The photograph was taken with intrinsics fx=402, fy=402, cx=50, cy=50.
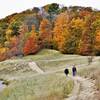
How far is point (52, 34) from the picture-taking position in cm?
→ 11169

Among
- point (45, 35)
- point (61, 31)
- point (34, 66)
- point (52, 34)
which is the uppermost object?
point (61, 31)

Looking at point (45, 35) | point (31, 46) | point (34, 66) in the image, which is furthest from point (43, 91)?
point (45, 35)

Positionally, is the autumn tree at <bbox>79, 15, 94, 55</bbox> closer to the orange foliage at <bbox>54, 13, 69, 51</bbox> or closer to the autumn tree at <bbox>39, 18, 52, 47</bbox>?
the orange foliage at <bbox>54, 13, 69, 51</bbox>

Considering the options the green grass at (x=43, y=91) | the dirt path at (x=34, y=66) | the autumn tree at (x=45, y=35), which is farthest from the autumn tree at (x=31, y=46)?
the green grass at (x=43, y=91)

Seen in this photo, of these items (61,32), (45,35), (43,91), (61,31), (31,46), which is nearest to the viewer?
(43,91)

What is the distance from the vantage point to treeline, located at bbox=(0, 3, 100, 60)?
97.0 m

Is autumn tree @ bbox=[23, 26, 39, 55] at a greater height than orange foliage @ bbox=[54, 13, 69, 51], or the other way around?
orange foliage @ bbox=[54, 13, 69, 51]

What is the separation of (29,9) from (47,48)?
Answer: 4912 centimetres

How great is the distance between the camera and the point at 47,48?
364 feet

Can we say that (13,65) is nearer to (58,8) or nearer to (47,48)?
(47,48)

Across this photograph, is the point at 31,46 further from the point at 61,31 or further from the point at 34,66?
the point at 34,66

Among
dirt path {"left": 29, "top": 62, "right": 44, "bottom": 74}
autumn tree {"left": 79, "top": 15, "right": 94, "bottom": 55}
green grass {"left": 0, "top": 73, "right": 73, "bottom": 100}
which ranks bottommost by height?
dirt path {"left": 29, "top": 62, "right": 44, "bottom": 74}

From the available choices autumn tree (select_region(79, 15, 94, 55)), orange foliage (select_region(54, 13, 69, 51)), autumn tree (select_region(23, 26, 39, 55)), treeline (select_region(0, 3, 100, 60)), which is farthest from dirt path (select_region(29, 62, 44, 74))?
autumn tree (select_region(23, 26, 39, 55))

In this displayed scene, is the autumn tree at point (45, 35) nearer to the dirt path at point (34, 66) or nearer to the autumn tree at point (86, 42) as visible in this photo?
the autumn tree at point (86, 42)
